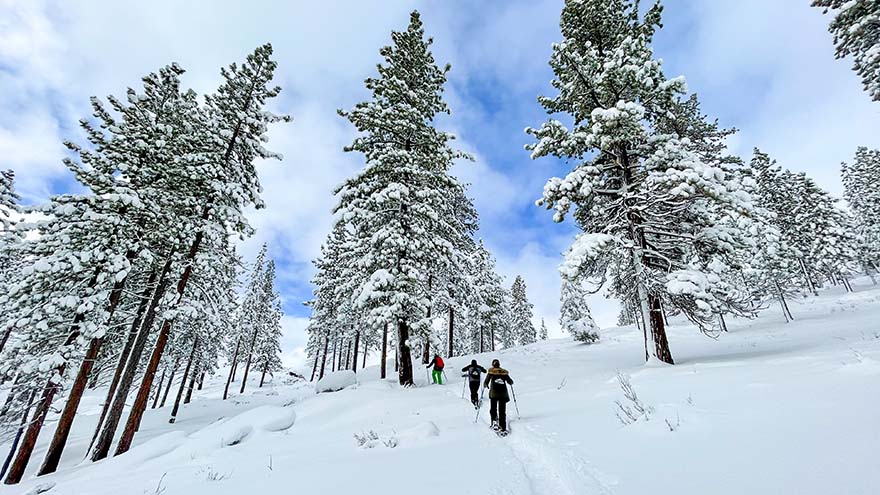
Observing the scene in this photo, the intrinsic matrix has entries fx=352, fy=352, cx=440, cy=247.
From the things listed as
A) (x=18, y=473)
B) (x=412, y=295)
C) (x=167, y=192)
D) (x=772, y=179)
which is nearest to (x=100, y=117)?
(x=167, y=192)

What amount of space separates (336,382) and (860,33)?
25369 mm

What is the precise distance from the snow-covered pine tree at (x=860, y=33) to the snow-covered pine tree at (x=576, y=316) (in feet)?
46.6

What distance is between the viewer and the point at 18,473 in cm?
1248

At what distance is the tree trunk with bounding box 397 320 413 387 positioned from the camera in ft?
49.4

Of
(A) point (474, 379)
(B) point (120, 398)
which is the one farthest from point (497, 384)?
(B) point (120, 398)

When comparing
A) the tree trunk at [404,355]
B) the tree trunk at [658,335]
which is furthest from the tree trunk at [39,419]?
the tree trunk at [658,335]

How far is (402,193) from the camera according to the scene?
15.9 m

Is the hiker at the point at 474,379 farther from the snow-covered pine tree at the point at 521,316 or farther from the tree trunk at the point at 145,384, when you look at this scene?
the snow-covered pine tree at the point at 521,316

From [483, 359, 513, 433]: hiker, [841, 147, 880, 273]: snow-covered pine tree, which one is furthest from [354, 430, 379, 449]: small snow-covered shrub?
[841, 147, 880, 273]: snow-covered pine tree

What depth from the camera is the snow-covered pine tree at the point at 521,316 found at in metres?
50.3

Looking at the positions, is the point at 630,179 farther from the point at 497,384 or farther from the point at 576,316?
the point at 576,316

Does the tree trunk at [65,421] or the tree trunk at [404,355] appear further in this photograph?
the tree trunk at [404,355]

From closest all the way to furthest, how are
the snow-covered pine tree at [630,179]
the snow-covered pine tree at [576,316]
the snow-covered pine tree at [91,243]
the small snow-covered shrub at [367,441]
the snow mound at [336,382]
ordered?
the small snow-covered shrub at [367,441], the snow-covered pine tree at [630,179], the snow-covered pine tree at [91,243], the snow mound at [336,382], the snow-covered pine tree at [576,316]

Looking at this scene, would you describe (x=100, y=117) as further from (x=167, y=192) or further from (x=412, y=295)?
(x=412, y=295)
